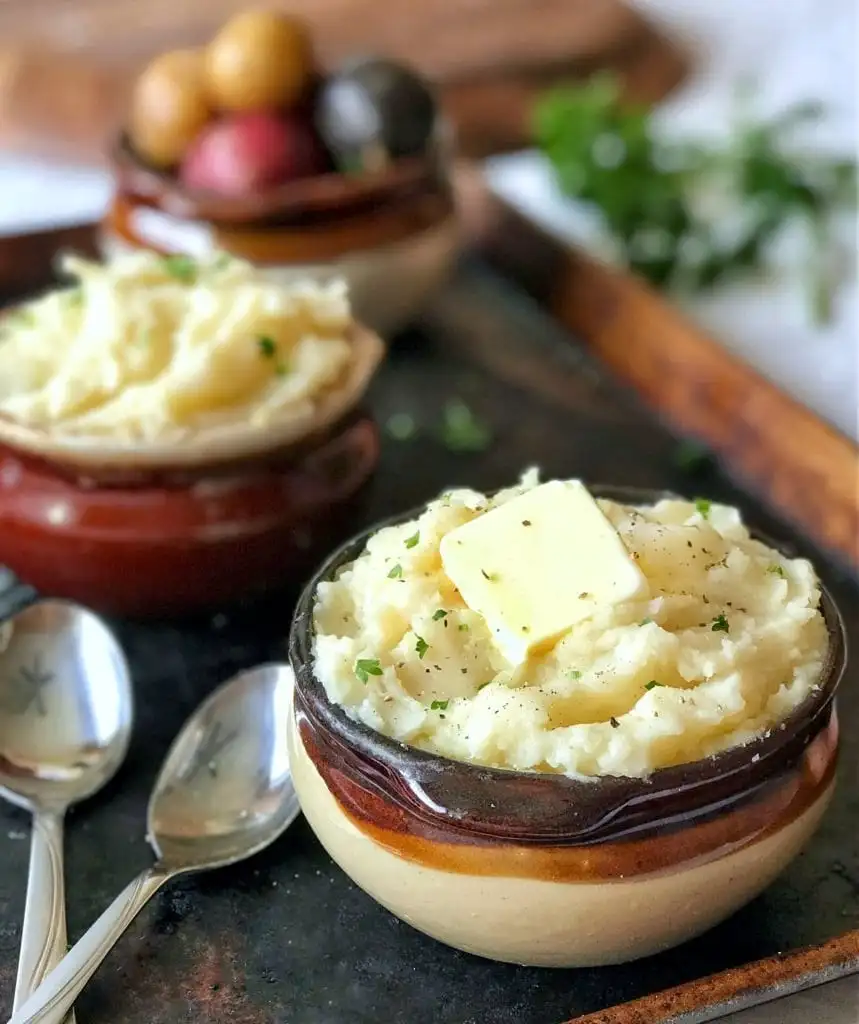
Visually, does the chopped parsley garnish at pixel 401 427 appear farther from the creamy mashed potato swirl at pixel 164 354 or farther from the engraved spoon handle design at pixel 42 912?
the engraved spoon handle design at pixel 42 912

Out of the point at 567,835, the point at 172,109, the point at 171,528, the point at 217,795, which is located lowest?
the point at 217,795

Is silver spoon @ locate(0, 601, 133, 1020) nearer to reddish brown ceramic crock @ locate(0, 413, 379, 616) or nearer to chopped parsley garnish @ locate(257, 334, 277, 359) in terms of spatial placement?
reddish brown ceramic crock @ locate(0, 413, 379, 616)

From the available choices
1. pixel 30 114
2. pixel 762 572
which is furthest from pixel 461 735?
pixel 30 114

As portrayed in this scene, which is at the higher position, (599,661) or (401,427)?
(599,661)


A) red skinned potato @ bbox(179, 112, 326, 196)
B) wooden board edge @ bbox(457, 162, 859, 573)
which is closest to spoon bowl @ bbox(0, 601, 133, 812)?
red skinned potato @ bbox(179, 112, 326, 196)

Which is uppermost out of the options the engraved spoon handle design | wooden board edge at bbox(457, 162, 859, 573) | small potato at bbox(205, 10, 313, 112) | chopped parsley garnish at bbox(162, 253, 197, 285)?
small potato at bbox(205, 10, 313, 112)

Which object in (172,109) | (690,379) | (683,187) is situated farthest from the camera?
(683,187)

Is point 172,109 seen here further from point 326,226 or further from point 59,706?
point 59,706

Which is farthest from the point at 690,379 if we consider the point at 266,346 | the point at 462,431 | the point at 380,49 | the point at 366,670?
the point at 380,49
